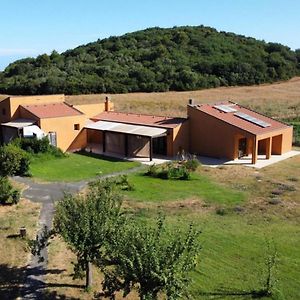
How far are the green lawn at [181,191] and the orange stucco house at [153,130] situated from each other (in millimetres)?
7143

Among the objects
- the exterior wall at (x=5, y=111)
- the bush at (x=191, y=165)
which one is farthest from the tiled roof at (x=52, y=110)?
the bush at (x=191, y=165)

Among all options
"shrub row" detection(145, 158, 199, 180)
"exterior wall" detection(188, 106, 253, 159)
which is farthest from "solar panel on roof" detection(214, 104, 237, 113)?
"shrub row" detection(145, 158, 199, 180)

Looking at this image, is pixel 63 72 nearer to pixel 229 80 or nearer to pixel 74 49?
pixel 74 49

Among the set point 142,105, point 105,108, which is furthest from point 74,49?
point 105,108

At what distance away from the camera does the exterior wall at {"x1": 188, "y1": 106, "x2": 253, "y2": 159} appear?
1544 inches

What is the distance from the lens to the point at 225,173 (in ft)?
114

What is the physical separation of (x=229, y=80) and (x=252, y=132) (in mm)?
53937

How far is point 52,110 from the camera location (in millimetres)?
44500

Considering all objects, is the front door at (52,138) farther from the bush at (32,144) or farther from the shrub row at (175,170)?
the shrub row at (175,170)

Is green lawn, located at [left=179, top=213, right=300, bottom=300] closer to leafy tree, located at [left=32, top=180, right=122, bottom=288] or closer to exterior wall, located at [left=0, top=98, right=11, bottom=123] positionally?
leafy tree, located at [left=32, top=180, right=122, bottom=288]

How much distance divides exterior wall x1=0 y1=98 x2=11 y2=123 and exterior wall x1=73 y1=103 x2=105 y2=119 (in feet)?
20.4

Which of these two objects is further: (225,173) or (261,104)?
(261,104)

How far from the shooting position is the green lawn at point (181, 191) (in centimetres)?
2820

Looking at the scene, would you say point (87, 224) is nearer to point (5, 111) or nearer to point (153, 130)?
point (153, 130)
